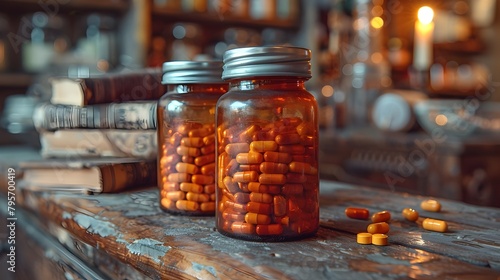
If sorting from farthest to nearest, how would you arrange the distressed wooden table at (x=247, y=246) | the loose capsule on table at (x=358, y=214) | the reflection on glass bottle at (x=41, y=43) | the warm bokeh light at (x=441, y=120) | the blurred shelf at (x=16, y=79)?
the reflection on glass bottle at (x=41, y=43)
the blurred shelf at (x=16, y=79)
the warm bokeh light at (x=441, y=120)
the loose capsule on table at (x=358, y=214)
the distressed wooden table at (x=247, y=246)

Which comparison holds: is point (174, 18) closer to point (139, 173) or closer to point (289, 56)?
point (139, 173)

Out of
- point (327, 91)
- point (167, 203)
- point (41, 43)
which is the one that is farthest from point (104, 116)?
point (327, 91)

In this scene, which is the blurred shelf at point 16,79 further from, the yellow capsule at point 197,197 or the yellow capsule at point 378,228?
the yellow capsule at point 378,228

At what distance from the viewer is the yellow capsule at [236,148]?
55cm

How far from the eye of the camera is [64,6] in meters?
2.00

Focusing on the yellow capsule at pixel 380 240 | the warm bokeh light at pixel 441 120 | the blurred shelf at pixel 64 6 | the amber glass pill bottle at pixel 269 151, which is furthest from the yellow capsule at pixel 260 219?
the blurred shelf at pixel 64 6

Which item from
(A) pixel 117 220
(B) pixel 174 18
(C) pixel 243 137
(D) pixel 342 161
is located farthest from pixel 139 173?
(B) pixel 174 18

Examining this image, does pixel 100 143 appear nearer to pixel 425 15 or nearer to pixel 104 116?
pixel 104 116

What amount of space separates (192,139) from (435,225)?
0.32m

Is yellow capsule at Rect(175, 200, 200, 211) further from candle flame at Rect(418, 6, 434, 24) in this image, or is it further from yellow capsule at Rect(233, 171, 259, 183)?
candle flame at Rect(418, 6, 434, 24)

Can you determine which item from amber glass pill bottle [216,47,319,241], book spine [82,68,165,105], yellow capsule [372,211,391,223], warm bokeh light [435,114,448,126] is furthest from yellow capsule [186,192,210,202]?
warm bokeh light [435,114,448,126]

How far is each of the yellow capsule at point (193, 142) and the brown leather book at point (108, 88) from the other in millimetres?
315

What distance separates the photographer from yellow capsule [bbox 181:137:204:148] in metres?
0.68

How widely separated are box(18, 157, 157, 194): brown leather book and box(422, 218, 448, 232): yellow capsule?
487 mm
